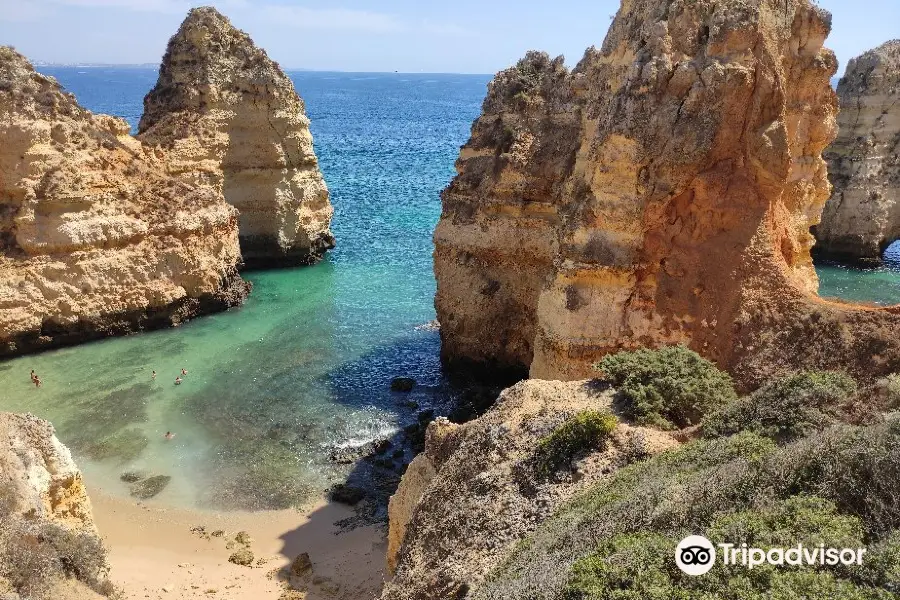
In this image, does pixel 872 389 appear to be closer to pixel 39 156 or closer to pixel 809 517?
pixel 809 517

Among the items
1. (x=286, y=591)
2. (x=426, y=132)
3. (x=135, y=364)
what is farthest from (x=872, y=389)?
(x=426, y=132)

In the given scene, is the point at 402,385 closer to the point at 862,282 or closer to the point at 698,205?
the point at 698,205

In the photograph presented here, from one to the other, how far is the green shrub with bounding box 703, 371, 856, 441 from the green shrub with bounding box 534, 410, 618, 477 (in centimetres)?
143

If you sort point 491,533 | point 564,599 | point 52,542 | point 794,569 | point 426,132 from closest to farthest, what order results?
point 794,569, point 564,599, point 491,533, point 52,542, point 426,132

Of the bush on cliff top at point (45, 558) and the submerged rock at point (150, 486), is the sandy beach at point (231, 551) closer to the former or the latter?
the submerged rock at point (150, 486)

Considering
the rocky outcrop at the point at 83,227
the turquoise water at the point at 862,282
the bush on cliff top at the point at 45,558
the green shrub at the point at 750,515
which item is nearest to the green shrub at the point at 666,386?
the green shrub at the point at 750,515

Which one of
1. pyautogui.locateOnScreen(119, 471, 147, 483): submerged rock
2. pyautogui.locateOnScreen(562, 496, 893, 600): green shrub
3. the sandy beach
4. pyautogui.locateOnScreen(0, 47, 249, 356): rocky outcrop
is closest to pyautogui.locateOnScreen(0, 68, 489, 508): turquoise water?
pyautogui.locateOnScreen(119, 471, 147, 483): submerged rock

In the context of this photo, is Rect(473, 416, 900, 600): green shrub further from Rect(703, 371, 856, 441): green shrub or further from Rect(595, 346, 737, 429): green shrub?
Rect(595, 346, 737, 429): green shrub

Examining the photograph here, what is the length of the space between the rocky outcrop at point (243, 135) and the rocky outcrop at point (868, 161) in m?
29.5

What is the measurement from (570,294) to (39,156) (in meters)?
21.6

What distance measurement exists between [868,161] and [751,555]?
40.5 meters

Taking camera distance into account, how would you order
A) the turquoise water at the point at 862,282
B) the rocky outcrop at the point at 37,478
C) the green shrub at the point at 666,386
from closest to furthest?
the green shrub at the point at 666,386, the rocky outcrop at the point at 37,478, the turquoise water at the point at 862,282

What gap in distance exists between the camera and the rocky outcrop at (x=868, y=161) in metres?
38.9

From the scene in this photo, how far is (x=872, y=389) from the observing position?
975cm
